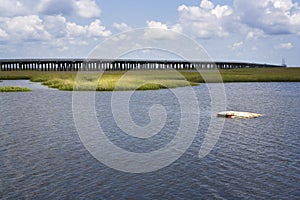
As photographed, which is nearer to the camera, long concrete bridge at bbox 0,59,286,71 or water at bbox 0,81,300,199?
water at bbox 0,81,300,199

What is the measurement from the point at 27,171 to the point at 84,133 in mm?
9500

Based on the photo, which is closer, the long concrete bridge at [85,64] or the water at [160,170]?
the water at [160,170]

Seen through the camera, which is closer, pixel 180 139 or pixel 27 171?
pixel 27 171

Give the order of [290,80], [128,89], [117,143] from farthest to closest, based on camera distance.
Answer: [290,80] → [128,89] → [117,143]

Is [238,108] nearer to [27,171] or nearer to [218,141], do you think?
[218,141]

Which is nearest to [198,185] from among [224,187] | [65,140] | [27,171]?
[224,187]

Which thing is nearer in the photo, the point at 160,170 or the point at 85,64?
the point at 160,170

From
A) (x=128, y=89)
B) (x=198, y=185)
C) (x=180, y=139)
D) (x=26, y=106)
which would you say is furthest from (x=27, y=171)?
(x=128, y=89)

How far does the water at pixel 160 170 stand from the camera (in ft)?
50.7

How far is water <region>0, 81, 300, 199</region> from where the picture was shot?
15.5 metres

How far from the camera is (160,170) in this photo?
18547mm

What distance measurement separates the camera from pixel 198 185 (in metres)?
16.2

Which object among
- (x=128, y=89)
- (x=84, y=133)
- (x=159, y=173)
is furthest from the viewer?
(x=128, y=89)

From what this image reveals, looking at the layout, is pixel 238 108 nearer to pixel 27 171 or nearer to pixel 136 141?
pixel 136 141
